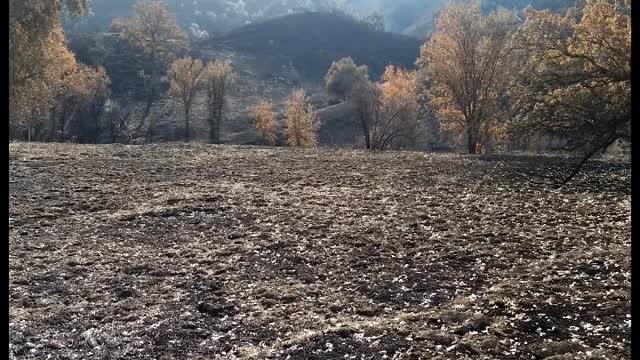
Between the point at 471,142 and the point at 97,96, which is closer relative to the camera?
the point at 471,142

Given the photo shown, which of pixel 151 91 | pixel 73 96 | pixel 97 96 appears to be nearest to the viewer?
pixel 73 96

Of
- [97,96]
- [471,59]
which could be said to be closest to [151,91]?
[97,96]

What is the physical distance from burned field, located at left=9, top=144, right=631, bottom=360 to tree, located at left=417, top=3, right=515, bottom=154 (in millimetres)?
13012

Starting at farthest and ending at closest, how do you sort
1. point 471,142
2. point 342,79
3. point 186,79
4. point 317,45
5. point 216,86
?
point 317,45
point 342,79
point 216,86
point 186,79
point 471,142

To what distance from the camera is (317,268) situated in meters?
13.5

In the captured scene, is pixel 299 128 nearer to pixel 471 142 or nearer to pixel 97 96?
pixel 471 142

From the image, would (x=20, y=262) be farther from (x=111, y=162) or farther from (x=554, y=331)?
(x=111, y=162)

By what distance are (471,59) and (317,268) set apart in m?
27.2

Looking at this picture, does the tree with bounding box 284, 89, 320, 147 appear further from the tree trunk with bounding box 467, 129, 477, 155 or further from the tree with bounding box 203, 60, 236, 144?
the tree trunk with bounding box 467, 129, 477, 155

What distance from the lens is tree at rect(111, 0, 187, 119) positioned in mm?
114438

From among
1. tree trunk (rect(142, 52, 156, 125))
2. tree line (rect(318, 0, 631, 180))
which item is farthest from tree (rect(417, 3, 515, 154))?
tree trunk (rect(142, 52, 156, 125))

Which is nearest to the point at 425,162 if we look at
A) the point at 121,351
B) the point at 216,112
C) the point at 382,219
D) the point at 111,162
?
the point at 382,219

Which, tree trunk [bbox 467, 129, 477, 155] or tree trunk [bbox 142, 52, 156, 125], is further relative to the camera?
tree trunk [bbox 142, 52, 156, 125]

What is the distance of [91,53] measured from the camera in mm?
110250
